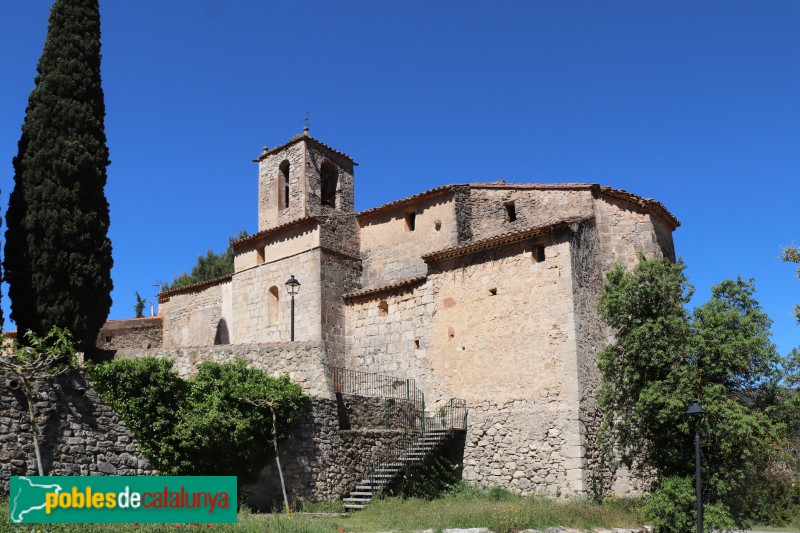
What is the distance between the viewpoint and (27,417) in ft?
48.1

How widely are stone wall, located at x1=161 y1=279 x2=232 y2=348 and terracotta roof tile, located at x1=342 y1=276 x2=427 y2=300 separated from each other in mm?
6893

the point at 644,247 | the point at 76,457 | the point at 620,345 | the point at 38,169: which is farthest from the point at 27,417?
the point at 644,247

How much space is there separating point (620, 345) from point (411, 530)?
25.2 feet

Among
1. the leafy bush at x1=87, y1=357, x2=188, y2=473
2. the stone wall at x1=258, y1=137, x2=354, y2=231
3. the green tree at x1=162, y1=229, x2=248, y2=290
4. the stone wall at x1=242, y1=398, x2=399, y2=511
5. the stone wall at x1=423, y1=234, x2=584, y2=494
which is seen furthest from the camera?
the green tree at x1=162, y1=229, x2=248, y2=290

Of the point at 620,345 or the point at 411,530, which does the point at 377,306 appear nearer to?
the point at 620,345

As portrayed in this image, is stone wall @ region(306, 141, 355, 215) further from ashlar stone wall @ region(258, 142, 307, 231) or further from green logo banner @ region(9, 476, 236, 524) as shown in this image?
green logo banner @ region(9, 476, 236, 524)

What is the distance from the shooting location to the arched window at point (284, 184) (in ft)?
107

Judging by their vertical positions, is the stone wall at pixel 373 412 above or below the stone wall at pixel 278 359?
below

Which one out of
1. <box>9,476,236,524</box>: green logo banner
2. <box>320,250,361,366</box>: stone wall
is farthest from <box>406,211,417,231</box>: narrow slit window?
<box>9,476,236,524</box>: green logo banner

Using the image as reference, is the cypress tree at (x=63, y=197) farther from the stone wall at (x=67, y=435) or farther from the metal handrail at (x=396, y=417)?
the metal handrail at (x=396, y=417)

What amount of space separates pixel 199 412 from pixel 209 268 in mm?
34842

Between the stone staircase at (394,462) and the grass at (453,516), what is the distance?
490 millimetres

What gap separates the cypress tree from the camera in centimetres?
2003

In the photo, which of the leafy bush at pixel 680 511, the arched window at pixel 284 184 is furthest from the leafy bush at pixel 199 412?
the arched window at pixel 284 184
